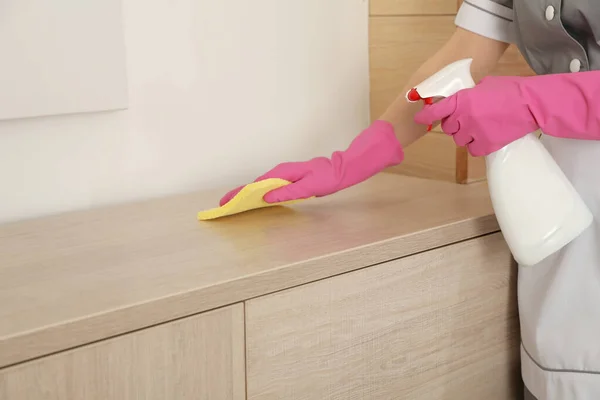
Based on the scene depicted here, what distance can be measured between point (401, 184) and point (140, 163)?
41 centimetres

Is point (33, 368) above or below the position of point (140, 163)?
below

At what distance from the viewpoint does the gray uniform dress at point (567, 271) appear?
35.2 inches

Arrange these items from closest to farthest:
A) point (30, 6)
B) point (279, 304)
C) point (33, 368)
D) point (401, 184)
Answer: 1. point (33, 368)
2. point (279, 304)
3. point (30, 6)
4. point (401, 184)

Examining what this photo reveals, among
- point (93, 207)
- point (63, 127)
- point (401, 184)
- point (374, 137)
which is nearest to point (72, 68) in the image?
point (63, 127)

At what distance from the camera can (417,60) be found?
1303mm

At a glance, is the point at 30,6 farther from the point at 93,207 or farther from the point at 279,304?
the point at 279,304

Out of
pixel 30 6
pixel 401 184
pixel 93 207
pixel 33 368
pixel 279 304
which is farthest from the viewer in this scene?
pixel 401 184

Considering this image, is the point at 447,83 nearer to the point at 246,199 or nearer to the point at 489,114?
the point at 489,114

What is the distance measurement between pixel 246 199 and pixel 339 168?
13cm

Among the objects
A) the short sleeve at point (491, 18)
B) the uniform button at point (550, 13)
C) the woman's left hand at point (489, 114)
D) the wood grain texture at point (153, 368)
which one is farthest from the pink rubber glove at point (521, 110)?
the wood grain texture at point (153, 368)

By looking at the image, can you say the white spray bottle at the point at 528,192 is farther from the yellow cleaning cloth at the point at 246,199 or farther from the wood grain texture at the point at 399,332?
the yellow cleaning cloth at the point at 246,199

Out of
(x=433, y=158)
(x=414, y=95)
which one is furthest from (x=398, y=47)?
(x=414, y=95)

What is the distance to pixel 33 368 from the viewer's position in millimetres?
597

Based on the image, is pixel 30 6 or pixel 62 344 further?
pixel 30 6
